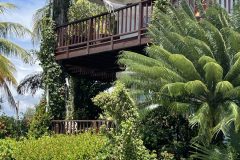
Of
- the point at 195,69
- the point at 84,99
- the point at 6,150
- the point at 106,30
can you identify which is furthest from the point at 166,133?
the point at 84,99

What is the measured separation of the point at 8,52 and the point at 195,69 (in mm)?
12511

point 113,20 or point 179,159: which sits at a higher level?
point 113,20

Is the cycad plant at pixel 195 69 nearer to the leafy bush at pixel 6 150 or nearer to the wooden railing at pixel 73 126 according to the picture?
the wooden railing at pixel 73 126

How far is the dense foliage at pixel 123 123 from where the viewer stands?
38.9 feet

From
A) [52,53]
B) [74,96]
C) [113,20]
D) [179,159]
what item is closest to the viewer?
[179,159]

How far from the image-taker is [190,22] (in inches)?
493

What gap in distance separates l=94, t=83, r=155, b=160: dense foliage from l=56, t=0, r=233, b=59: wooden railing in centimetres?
389

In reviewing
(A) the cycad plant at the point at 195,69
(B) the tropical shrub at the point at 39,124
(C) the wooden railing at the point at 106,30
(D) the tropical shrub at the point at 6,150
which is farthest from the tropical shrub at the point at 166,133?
(B) the tropical shrub at the point at 39,124

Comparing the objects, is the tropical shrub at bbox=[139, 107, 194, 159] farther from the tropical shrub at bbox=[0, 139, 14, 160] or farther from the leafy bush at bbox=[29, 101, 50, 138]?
the leafy bush at bbox=[29, 101, 50, 138]

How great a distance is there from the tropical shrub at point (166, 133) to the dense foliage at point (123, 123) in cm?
111

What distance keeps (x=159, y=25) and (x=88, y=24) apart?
5.33 m

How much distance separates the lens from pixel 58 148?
14.1m

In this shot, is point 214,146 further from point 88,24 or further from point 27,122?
point 27,122

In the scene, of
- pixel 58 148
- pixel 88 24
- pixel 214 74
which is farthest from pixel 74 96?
pixel 214 74
